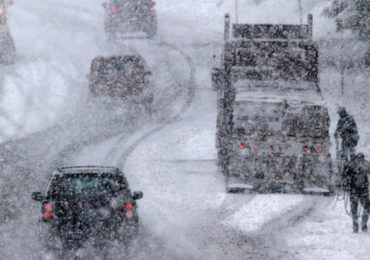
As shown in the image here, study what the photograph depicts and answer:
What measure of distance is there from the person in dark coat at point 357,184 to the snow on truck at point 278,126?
9.61 feet

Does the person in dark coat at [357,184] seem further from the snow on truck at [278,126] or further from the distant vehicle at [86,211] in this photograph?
the distant vehicle at [86,211]

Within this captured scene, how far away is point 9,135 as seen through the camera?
22906 millimetres

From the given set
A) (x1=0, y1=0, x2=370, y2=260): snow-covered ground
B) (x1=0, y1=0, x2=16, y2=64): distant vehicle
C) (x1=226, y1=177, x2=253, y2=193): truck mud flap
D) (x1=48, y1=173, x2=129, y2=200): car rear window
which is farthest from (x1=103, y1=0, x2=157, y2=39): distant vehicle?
(x1=48, y1=173, x2=129, y2=200): car rear window

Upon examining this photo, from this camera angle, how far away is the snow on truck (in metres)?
15.6

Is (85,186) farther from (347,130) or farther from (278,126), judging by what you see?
(347,130)

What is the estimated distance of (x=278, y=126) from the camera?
51.9 feet

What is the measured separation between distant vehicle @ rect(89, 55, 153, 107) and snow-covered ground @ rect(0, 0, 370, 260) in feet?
3.35

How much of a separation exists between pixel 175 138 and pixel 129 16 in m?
11.7

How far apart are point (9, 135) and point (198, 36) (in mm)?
15875

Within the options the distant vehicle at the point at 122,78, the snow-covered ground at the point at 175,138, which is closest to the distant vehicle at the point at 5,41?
the snow-covered ground at the point at 175,138

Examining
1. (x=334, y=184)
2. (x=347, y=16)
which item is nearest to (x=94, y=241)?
(x=334, y=184)

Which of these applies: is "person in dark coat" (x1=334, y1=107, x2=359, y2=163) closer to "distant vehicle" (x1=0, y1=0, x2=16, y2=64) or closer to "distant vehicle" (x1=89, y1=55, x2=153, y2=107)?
"distant vehicle" (x1=89, y1=55, x2=153, y2=107)

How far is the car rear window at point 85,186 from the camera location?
417 inches

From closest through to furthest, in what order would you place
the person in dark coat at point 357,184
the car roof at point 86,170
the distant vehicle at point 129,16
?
the car roof at point 86,170
the person in dark coat at point 357,184
the distant vehicle at point 129,16
